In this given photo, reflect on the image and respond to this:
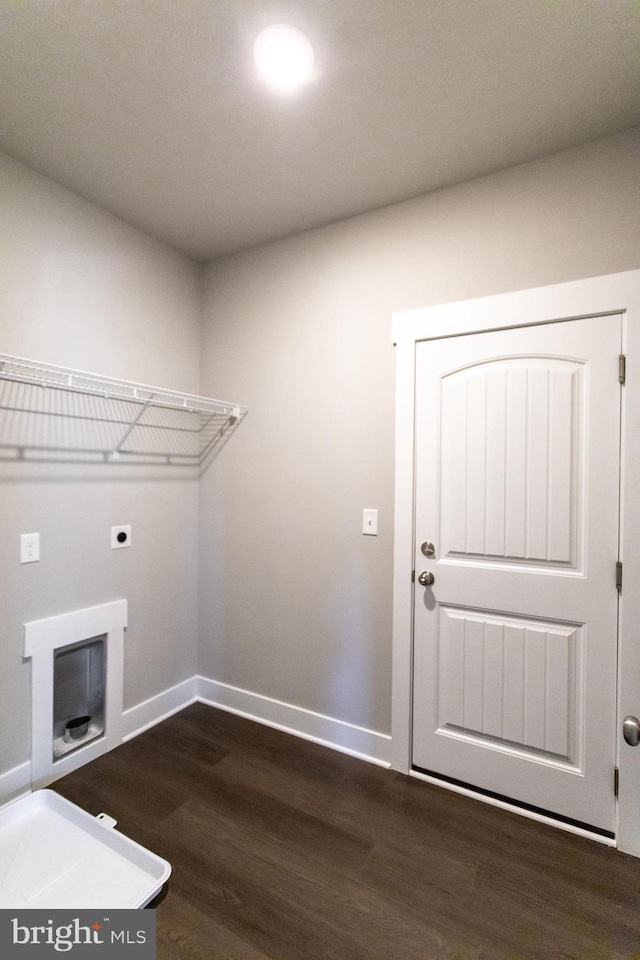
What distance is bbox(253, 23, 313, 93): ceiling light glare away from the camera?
1.28 metres

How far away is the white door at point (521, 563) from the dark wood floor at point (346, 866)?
0.65 feet

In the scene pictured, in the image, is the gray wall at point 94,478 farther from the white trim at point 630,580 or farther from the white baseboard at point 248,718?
the white trim at point 630,580

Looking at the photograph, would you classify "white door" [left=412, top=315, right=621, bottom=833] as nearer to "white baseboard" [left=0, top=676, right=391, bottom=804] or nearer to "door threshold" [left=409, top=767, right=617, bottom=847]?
"door threshold" [left=409, top=767, right=617, bottom=847]

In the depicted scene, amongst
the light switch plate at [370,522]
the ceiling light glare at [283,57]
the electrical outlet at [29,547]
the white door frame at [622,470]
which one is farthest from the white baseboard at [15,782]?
the ceiling light glare at [283,57]

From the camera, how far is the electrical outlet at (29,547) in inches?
72.4

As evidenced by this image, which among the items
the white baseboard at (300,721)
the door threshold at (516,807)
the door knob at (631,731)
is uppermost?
the door knob at (631,731)

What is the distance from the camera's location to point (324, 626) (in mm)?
2250

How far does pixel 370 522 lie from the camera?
2107mm

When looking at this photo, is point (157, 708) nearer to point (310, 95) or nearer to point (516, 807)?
point (516, 807)

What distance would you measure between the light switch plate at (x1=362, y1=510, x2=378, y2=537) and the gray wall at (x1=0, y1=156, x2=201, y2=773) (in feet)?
3.68

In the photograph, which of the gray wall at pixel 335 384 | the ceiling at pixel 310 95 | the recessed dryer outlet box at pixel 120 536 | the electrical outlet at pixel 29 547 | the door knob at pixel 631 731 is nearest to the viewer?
the ceiling at pixel 310 95

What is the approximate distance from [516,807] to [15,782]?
204 cm

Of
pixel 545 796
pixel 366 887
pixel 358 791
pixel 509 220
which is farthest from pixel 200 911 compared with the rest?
pixel 509 220

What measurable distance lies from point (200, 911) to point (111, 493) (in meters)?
1.65
